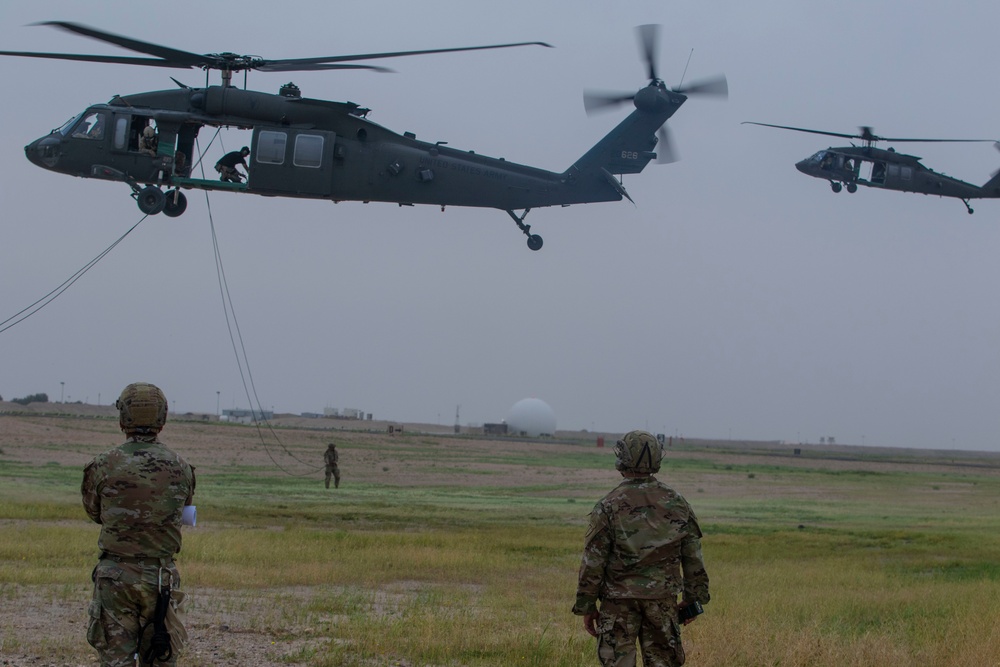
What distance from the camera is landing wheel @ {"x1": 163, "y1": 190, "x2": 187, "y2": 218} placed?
22469 millimetres

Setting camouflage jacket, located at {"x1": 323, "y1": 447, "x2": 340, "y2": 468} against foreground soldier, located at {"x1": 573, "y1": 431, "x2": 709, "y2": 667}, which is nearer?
foreground soldier, located at {"x1": 573, "y1": 431, "x2": 709, "y2": 667}

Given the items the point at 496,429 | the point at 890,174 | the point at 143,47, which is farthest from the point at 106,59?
the point at 496,429

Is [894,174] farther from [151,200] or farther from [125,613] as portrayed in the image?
[125,613]

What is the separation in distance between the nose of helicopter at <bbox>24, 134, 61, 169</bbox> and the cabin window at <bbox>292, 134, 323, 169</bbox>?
16.6ft

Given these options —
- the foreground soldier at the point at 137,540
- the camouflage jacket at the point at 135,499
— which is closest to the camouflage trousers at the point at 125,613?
the foreground soldier at the point at 137,540

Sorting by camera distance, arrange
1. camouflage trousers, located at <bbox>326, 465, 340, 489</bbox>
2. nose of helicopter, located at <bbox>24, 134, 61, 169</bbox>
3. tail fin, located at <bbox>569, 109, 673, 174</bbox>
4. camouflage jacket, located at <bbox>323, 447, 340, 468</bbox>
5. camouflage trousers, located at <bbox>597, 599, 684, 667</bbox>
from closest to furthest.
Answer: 1. camouflage trousers, located at <bbox>597, 599, 684, 667</bbox>
2. nose of helicopter, located at <bbox>24, 134, 61, 169</bbox>
3. tail fin, located at <bbox>569, 109, 673, 174</bbox>
4. camouflage trousers, located at <bbox>326, 465, 340, 489</bbox>
5. camouflage jacket, located at <bbox>323, 447, 340, 468</bbox>

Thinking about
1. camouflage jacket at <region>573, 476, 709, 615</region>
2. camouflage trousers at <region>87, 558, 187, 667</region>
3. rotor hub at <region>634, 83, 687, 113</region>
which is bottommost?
camouflage trousers at <region>87, 558, 187, 667</region>

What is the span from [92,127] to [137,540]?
1781 cm

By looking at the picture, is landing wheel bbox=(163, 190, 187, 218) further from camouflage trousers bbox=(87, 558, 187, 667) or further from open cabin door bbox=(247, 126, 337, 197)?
camouflage trousers bbox=(87, 558, 187, 667)

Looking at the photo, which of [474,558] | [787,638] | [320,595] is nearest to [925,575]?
[474,558]

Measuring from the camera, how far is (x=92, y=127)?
22781 mm

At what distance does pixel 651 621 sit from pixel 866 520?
25.3 meters

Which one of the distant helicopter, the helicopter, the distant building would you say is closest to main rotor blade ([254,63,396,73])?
the helicopter

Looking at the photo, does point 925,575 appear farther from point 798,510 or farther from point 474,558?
point 798,510
